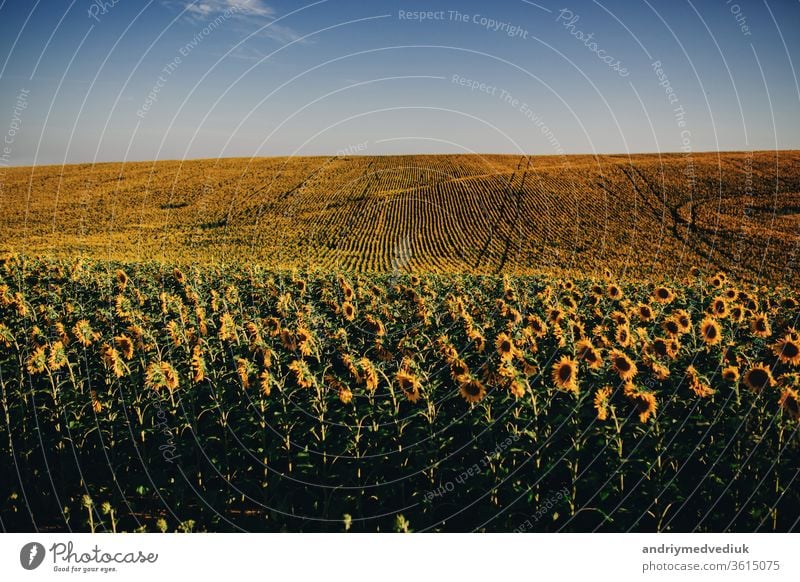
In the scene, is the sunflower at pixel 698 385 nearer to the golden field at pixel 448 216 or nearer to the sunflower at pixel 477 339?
the sunflower at pixel 477 339

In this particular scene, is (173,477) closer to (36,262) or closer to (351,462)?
(351,462)

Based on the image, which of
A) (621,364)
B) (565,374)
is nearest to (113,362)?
(565,374)

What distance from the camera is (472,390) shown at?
5180 millimetres

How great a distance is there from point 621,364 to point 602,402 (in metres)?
0.75

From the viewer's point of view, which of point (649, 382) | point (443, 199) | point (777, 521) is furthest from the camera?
point (443, 199)

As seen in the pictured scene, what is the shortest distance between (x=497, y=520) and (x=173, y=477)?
380 centimetres

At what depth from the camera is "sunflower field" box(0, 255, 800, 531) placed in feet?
15.2

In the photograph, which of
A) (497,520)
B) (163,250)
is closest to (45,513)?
(497,520)

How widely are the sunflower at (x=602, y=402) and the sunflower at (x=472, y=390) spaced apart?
1.25m

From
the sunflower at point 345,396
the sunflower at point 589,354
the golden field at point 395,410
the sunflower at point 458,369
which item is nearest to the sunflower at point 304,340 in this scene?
A: the golden field at point 395,410

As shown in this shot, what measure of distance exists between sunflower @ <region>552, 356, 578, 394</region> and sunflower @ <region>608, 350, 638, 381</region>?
0.46 metres

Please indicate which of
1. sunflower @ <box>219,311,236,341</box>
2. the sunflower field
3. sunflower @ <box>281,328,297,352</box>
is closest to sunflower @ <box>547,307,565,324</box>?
the sunflower field

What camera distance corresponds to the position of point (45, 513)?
532 cm
